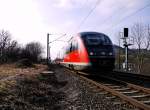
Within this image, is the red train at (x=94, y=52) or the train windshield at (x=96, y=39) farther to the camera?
the train windshield at (x=96, y=39)

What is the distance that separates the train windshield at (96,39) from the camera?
18.6 meters

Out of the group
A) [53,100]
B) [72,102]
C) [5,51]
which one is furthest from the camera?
[5,51]

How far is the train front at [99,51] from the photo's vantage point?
17.4 metres

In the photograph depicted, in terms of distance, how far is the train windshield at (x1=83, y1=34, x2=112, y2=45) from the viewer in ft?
61.1

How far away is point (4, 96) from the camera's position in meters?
10.2

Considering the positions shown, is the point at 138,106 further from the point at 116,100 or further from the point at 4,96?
the point at 4,96

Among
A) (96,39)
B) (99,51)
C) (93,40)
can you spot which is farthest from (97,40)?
(99,51)

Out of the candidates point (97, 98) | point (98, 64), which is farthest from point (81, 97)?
point (98, 64)

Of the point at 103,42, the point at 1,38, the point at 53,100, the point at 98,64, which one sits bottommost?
the point at 53,100

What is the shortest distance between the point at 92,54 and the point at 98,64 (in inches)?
28.8

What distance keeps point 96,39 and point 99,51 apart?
1.44m

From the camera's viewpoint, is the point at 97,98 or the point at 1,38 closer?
the point at 97,98

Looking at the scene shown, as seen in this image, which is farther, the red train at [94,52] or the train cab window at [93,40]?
the train cab window at [93,40]

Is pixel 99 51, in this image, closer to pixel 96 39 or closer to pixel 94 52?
pixel 94 52
